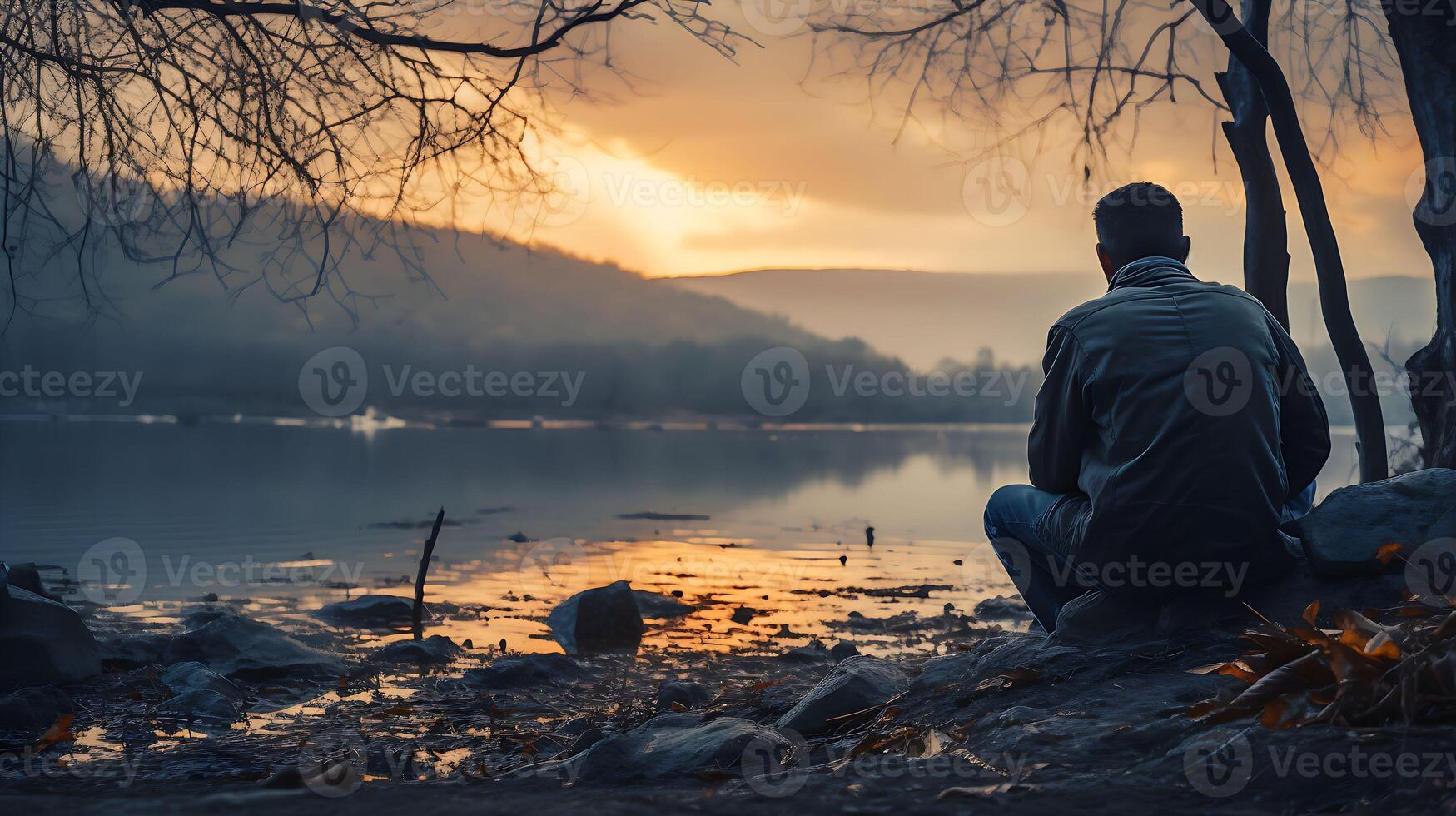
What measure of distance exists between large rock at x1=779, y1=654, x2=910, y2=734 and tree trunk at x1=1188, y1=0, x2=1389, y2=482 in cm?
488

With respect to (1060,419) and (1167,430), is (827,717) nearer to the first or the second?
(1060,419)

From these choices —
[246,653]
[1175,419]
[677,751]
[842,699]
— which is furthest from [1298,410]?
[246,653]

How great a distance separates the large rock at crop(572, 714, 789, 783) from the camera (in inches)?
149

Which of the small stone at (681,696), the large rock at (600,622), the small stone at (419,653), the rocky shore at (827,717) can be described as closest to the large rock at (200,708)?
the rocky shore at (827,717)

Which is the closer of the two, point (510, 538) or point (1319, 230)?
point (1319, 230)

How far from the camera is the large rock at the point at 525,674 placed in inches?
257

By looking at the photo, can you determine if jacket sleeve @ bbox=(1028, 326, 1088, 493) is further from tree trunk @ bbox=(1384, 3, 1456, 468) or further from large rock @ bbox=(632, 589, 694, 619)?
large rock @ bbox=(632, 589, 694, 619)

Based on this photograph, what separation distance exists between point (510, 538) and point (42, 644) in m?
11.3

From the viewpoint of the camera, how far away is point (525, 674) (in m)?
6.69

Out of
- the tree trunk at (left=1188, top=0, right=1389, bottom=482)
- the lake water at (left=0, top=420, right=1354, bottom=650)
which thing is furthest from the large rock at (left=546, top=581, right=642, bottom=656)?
the tree trunk at (left=1188, top=0, right=1389, bottom=482)

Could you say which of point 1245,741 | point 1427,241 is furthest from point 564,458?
point 1245,741

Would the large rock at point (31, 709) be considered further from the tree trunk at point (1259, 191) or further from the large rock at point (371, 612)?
the tree trunk at point (1259, 191)

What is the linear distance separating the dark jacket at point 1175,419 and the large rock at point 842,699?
3.95ft

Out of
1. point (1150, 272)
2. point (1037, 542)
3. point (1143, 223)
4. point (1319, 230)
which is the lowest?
point (1037, 542)
